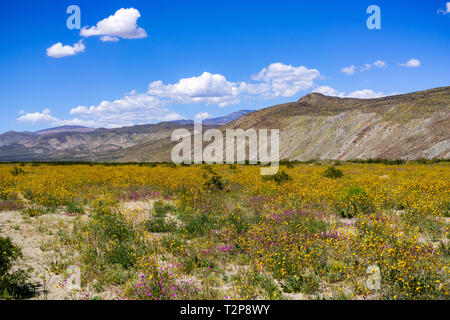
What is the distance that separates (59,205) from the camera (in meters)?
11.5

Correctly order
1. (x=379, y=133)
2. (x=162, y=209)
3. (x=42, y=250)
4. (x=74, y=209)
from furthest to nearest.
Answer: (x=379, y=133), (x=74, y=209), (x=162, y=209), (x=42, y=250)

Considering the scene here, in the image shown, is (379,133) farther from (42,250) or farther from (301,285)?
(42,250)

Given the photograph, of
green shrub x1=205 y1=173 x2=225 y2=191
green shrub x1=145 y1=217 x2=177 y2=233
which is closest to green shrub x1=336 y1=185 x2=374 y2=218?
green shrub x1=145 y1=217 x2=177 y2=233

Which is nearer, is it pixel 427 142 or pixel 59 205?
pixel 59 205

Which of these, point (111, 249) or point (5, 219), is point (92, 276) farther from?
point (5, 219)

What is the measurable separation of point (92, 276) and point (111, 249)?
848 millimetres

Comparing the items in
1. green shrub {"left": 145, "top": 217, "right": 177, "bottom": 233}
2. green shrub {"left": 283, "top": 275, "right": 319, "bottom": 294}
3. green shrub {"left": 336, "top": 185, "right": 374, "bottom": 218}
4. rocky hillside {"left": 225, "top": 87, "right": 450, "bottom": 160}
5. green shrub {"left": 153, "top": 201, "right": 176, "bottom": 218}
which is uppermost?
rocky hillside {"left": 225, "top": 87, "right": 450, "bottom": 160}

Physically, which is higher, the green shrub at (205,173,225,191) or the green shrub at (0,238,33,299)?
the green shrub at (205,173,225,191)

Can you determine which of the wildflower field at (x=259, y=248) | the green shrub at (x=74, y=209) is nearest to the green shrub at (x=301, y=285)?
the wildflower field at (x=259, y=248)

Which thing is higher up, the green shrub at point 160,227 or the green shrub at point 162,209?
the green shrub at point 162,209

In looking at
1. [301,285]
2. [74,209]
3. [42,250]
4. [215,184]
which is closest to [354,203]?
[301,285]

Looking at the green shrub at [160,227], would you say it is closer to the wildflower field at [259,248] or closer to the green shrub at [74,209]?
the wildflower field at [259,248]

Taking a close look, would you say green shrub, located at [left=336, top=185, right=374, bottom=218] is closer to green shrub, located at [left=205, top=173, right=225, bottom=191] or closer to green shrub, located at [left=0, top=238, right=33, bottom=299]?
green shrub, located at [left=205, top=173, right=225, bottom=191]
